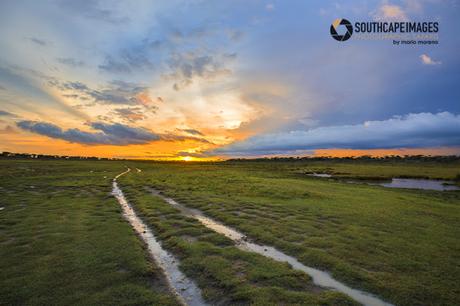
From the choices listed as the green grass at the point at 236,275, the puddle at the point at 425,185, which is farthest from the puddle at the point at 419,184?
the green grass at the point at 236,275

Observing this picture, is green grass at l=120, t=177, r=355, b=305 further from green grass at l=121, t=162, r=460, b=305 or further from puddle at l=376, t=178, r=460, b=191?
puddle at l=376, t=178, r=460, b=191

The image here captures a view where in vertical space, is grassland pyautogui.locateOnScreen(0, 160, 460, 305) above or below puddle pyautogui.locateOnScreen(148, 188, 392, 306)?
above

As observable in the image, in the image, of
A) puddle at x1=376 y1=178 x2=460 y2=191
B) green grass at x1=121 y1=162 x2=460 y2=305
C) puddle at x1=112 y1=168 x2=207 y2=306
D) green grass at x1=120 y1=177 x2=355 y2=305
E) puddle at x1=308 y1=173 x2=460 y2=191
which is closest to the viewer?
green grass at x1=120 y1=177 x2=355 y2=305

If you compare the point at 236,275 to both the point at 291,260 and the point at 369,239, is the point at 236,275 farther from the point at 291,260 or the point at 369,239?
the point at 369,239

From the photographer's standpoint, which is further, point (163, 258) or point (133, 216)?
point (133, 216)

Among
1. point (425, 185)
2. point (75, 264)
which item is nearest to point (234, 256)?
point (75, 264)

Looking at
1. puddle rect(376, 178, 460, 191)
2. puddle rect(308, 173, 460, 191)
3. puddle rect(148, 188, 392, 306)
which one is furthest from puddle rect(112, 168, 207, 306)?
puddle rect(376, 178, 460, 191)

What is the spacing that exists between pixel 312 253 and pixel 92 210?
1879 centimetres

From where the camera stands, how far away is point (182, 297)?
349 inches

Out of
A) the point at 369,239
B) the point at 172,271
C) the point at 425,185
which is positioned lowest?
the point at 425,185

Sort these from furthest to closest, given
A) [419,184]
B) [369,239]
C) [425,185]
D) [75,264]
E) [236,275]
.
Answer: [419,184] < [425,185] < [369,239] < [75,264] < [236,275]

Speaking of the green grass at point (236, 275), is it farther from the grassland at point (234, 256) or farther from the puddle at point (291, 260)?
the puddle at point (291, 260)

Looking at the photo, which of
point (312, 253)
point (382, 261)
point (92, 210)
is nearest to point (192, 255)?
point (312, 253)

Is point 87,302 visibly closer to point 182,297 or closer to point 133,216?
point 182,297
